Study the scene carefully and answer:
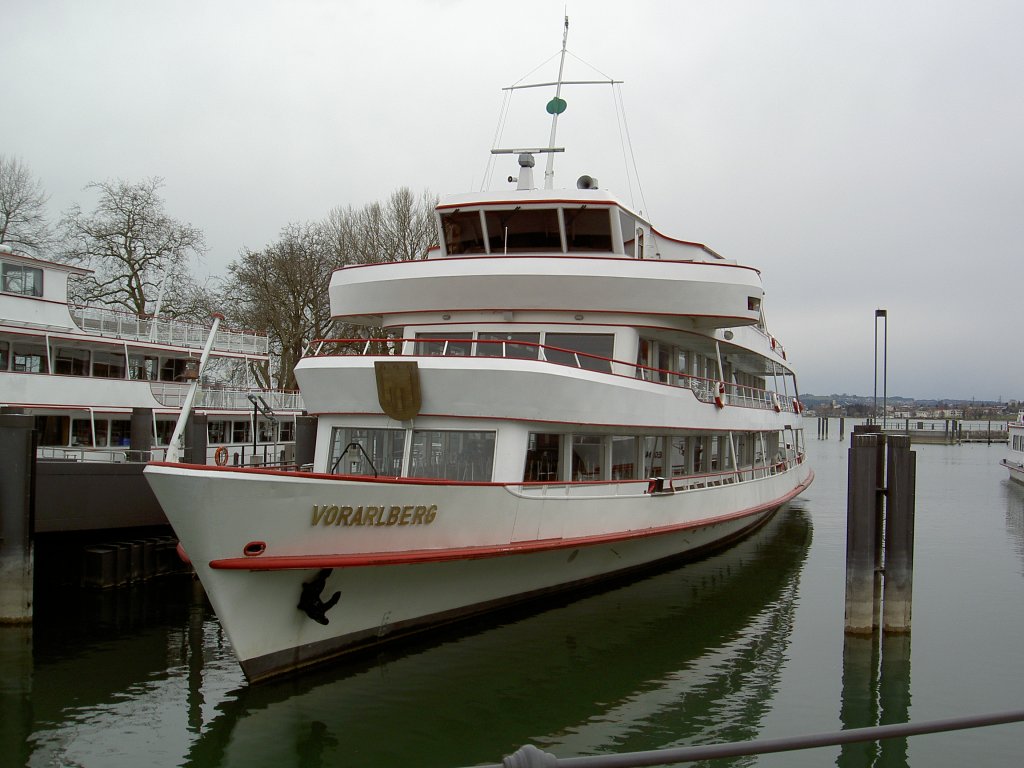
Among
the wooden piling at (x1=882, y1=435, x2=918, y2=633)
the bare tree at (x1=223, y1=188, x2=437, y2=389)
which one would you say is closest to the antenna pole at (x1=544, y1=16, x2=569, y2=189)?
the wooden piling at (x1=882, y1=435, x2=918, y2=633)

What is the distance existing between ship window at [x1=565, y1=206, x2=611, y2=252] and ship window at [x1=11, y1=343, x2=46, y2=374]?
45.3 ft

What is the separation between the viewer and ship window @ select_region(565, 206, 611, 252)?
15180mm

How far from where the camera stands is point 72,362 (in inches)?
862

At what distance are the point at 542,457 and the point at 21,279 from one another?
15.0 meters

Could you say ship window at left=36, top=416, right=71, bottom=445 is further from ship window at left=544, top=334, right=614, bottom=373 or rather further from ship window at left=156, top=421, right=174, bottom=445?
ship window at left=544, top=334, right=614, bottom=373

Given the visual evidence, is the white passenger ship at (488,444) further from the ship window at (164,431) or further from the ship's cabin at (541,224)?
the ship window at (164,431)

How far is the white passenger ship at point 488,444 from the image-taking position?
9.28m

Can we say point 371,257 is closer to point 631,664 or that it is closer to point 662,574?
point 662,574

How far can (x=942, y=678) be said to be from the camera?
11.2 meters

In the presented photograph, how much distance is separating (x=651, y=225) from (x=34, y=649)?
12792 mm

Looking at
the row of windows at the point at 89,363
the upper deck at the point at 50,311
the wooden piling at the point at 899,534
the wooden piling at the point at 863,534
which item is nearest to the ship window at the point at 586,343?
the wooden piling at the point at 863,534

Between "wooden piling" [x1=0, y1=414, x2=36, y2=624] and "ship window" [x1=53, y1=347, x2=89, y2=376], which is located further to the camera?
"ship window" [x1=53, y1=347, x2=89, y2=376]

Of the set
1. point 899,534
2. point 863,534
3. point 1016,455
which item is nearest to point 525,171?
point 863,534

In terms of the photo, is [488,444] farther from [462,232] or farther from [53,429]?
[53,429]
